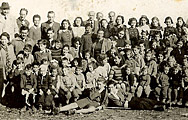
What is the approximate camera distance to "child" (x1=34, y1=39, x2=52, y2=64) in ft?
Answer: 18.3

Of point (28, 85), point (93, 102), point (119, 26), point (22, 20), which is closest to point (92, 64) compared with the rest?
point (93, 102)

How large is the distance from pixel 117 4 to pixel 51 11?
56.0 inches

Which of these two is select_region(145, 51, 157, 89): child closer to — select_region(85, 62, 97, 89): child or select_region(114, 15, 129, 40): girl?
select_region(114, 15, 129, 40): girl

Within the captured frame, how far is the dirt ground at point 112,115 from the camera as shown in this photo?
5.00 m

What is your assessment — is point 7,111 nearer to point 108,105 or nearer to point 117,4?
point 108,105

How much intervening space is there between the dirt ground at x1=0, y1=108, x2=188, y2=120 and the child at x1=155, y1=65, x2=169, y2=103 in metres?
0.31

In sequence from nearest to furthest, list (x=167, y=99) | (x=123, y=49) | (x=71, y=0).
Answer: (x=167, y=99) → (x=123, y=49) → (x=71, y=0)

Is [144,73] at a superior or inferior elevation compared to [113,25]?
inferior

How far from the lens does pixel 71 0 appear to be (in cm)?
658

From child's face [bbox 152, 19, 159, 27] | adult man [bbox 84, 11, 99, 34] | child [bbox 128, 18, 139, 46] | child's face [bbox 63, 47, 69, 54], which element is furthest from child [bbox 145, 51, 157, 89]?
child's face [bbox 63, 47, 69, 54]

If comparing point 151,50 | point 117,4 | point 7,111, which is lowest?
point 7,111

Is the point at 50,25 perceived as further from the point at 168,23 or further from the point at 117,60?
the point at 168,23

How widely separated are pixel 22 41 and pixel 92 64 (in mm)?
1219

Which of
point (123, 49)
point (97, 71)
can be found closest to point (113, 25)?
point (123, 49)
